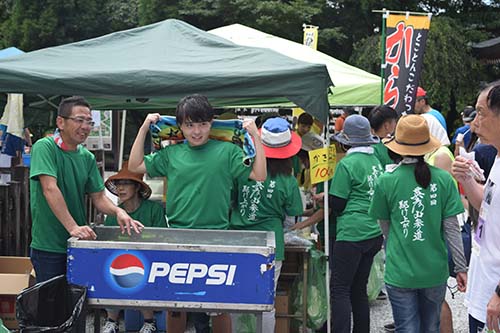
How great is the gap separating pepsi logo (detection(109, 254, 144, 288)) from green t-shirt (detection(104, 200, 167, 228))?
1.33m

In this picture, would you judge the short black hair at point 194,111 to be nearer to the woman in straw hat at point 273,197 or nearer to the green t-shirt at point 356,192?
the woman in straw hat at point 273,197

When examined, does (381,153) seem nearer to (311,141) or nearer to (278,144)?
(278,144)

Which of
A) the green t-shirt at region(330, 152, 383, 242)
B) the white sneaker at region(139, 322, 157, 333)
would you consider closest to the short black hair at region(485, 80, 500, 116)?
the green t-shirt at region(330, 152, 383, 242)

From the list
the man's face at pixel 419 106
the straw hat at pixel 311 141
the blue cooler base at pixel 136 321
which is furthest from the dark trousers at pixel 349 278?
the man's face at pixel 419 106

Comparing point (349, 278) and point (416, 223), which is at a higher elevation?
point (416, 223)

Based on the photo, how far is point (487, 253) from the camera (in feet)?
9.18

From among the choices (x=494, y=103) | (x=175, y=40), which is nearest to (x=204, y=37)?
(x=175, y=40)

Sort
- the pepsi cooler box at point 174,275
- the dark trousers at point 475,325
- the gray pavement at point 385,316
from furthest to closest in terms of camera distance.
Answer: the gray pavement at point 385,316, the pepsi cooler box at point 174,275, the dark trousers at point 475,325

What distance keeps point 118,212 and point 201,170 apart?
55cm

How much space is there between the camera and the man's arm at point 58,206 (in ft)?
11.9

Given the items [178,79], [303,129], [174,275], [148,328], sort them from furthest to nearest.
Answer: [303,129] → [148,328] → [178,79] → [174,275]

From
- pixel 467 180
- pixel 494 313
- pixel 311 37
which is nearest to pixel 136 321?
pixel 467 180

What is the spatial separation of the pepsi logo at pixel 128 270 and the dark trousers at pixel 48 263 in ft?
1.91

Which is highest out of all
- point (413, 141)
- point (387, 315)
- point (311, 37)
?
point (311, 37)
